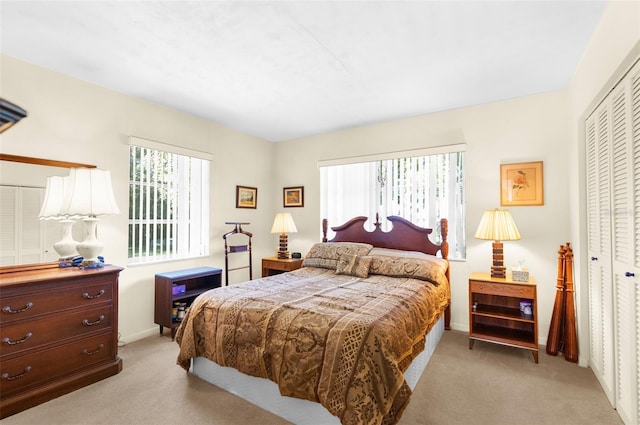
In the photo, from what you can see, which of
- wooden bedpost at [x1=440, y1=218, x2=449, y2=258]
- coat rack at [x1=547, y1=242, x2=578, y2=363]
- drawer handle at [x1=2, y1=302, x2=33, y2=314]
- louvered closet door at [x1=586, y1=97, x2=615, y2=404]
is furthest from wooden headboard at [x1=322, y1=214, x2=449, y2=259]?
drawer handle at [x1=2, y1=302, x2=33, y2=314]

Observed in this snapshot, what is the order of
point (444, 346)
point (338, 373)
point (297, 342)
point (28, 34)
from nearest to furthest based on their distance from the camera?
point (338, 373)
point (297, 342)
point (28, 34)
point (444, 346)

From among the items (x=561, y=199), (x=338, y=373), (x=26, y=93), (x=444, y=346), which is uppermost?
(x=26, y=93)

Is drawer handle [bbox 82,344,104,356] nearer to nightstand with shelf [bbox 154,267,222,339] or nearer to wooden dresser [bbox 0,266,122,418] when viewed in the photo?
wooden dresser [bbox 0,266,122,418]

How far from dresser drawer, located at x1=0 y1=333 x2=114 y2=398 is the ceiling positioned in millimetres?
2354

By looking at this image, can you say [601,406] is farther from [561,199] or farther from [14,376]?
[14,376]

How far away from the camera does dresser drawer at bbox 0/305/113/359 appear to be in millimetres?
A: 2109

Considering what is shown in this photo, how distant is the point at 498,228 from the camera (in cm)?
305

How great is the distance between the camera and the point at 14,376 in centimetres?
211

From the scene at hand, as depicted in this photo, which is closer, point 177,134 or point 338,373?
point 338,373

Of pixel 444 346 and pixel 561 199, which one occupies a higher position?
pixel 561 199

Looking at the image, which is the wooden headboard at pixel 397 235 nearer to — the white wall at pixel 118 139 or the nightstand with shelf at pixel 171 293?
the white wall at pixel 118 139

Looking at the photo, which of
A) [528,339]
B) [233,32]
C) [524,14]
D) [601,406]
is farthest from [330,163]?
[601,406]

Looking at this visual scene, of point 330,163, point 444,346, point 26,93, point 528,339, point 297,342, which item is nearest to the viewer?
point 297,342

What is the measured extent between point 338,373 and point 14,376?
2256 millimetres
